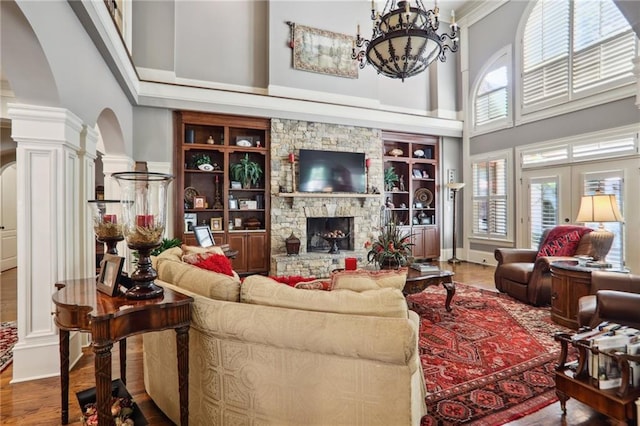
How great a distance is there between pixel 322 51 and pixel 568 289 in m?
6.02

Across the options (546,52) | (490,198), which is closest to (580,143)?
(546,52)

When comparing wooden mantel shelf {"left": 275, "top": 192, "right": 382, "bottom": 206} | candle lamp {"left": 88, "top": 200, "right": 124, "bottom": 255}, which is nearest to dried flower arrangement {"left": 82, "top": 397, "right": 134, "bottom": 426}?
candle lamp {"left": 88, "top": 200, "right": 124, "bottom": 255}

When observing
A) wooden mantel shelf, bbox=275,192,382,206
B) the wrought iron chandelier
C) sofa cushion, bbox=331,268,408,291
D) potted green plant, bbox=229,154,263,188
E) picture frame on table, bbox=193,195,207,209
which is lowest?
sofa cushion, bbox=331,268,408,291

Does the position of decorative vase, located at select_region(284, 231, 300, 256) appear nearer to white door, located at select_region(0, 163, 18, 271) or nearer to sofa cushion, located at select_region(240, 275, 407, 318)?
sofa cushion, located at select_region(240, 275, 407, 318)

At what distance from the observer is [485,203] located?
24.8 ft

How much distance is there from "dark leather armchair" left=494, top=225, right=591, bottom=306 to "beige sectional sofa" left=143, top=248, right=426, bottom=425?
3423 millimetres

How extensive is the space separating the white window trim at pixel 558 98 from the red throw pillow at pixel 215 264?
614 cm

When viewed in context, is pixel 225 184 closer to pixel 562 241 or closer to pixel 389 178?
pixel 389 178

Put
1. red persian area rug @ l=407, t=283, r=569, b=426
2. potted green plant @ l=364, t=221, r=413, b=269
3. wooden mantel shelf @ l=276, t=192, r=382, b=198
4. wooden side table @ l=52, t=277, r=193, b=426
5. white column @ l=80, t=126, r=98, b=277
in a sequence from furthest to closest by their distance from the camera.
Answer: wooden mantel shelf @ l=276, t=192, r=382, b=198 < potted green plant @ l=364, t=221, r=413, b=269 < white column @ l=80, t=126, r=98, b=277 < red persian area rug @ l=407, t=283, r=569, b=426 < wooden side table @ l=52, t=277, r=193, b=426

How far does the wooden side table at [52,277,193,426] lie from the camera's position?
1.44 m

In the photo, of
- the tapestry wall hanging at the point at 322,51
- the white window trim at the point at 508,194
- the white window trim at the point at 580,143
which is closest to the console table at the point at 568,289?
the white window trim at the point at 580,143

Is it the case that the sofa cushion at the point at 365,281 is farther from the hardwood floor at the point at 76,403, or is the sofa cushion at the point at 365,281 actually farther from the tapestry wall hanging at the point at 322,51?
the tapestry wall hanging at the point at 322,51

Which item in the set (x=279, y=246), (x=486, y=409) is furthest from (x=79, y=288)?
(x=279, y=246)

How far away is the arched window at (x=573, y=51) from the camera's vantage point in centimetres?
505
